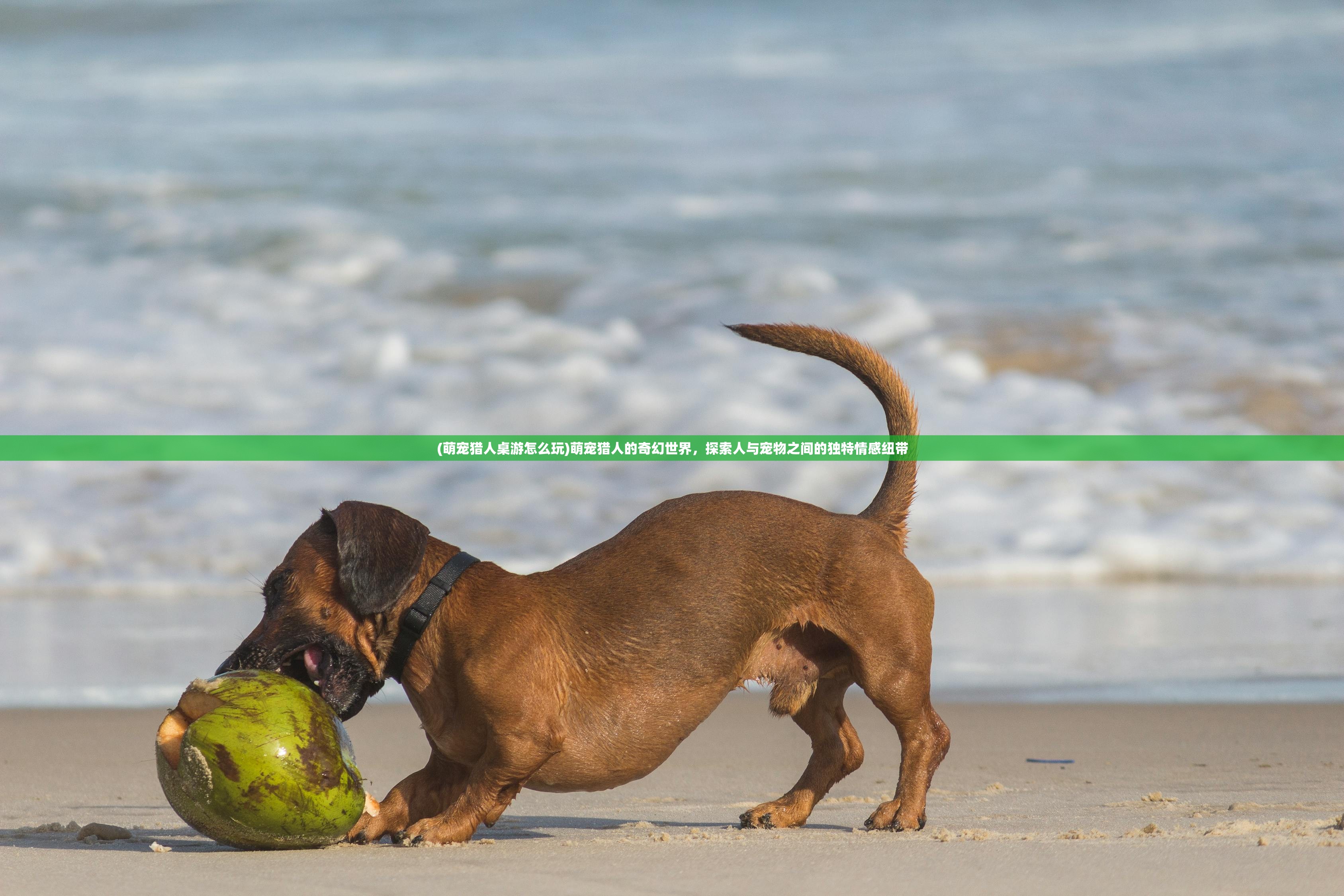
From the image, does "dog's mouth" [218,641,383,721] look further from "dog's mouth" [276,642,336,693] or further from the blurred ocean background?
the blurred ocean background

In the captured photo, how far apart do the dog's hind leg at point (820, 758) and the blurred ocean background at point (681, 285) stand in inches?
88.5

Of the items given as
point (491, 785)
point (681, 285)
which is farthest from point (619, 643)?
point (681, 285)

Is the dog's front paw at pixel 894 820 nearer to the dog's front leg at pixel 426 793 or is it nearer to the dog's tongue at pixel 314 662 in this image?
the dog's front leg at pixel 426 793

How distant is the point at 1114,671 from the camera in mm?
6996

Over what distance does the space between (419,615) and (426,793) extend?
1.82 feet

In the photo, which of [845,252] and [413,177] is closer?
[845,252]

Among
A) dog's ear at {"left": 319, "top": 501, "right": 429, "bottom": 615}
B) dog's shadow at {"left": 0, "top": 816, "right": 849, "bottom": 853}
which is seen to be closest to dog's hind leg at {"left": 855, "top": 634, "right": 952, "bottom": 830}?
dog's shadow at {"left": 0, "top": 816, "right": 849, "bottom": 853}

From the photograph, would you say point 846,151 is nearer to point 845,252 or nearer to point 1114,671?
point 845,252

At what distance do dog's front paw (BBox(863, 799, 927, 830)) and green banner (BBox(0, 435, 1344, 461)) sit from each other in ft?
21.9

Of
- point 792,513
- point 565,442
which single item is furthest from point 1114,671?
point 565,442

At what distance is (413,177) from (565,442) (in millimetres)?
6503

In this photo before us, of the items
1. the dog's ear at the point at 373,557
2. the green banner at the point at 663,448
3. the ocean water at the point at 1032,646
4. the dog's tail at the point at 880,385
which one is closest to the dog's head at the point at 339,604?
the dog's ear at the point at 373,557

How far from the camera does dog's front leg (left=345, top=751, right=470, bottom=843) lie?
4.07m

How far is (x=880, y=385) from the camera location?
4684 mm
